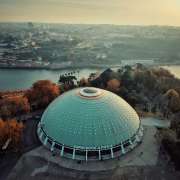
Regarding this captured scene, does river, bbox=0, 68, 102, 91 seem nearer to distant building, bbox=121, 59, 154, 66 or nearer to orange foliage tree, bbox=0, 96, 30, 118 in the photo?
distant building, bbox=121, 59, 154, 66

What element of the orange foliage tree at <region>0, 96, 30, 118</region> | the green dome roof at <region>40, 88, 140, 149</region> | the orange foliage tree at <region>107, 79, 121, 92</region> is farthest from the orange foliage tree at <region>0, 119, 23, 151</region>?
the orange foliage tree at <region>107, 79, 121, 92</region>

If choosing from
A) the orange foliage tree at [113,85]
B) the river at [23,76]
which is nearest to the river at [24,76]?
the river at [23,76]

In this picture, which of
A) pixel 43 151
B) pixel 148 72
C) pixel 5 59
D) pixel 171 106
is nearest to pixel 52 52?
pixel 5 59

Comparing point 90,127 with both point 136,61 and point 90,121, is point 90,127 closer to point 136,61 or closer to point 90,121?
point 90,121

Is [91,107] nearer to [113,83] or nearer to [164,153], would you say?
[164,153]

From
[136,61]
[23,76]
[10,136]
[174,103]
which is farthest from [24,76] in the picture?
[174,103]

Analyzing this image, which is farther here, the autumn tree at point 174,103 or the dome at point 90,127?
the autumn tree at point 174,103

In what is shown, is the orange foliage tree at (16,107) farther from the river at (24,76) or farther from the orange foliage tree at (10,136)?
the river at (24,76)
